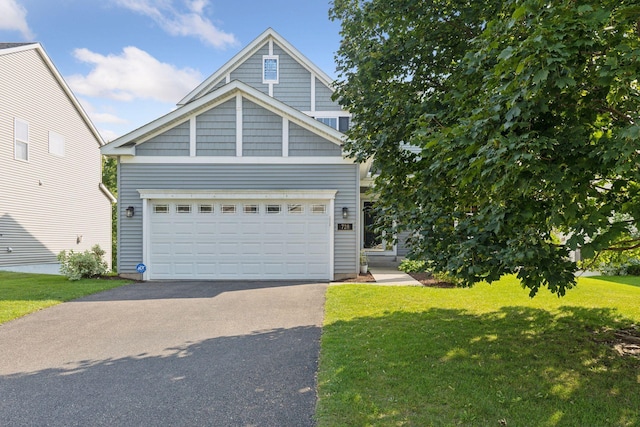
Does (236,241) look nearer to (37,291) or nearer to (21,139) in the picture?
(37,291)

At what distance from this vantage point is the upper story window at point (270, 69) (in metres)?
15.0

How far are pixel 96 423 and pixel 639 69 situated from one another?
→ 4.91 metres

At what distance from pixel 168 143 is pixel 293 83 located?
6.34 metres

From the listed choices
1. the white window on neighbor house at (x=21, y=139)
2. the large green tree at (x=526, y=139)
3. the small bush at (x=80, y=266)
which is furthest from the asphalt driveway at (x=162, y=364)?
the white window on neighbor house at (x=21, y=139)

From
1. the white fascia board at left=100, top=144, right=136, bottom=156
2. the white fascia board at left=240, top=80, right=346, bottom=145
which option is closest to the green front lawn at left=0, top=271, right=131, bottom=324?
the white fascia board at left=100, top=144, right=136, bottom=156

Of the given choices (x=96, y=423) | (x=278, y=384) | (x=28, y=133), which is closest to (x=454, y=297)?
(x=278, y=384)

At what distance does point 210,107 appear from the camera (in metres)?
10.5

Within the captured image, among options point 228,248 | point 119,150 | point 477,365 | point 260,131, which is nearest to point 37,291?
point 119,150

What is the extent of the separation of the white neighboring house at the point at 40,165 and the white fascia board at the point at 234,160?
6060mm

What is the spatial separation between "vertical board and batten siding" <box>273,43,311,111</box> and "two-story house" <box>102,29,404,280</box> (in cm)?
467

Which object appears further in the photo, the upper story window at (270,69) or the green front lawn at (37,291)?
the upper story window at (270,69)

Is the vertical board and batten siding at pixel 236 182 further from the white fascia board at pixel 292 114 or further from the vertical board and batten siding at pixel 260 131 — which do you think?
the white fascia board at pixel 292 114

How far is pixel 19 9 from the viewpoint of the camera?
15.2 m

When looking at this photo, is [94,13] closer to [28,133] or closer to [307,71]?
[28,133]
